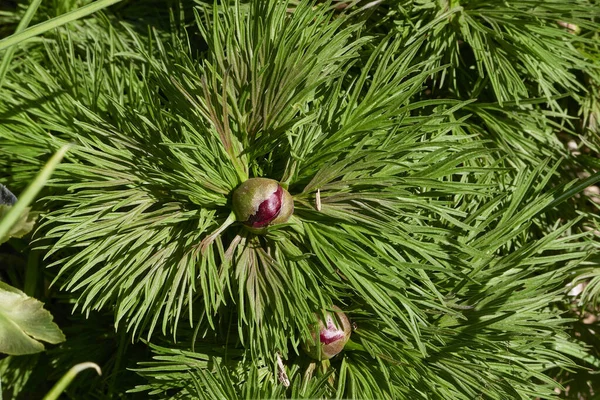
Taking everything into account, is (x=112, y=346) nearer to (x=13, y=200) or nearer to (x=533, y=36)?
(x=13, y=200)

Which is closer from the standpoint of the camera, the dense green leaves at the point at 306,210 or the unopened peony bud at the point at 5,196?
the dense green leaves at the point at 306,210

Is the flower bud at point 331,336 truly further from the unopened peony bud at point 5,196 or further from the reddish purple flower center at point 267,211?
the unopened peony bud at point 5,196

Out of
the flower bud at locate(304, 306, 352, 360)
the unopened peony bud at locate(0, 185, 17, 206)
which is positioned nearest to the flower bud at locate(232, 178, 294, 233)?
the flower bud at locate(304, 306, 352, 360)

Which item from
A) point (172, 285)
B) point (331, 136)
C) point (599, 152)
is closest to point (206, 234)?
point (172, 285)

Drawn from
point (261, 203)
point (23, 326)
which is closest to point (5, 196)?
point (23, 326)

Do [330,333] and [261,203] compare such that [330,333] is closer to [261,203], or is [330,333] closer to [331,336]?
[331,336]

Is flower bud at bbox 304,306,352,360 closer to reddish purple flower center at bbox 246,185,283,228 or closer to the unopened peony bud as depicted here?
reddish purple flower center at bbox 246,185,283,228

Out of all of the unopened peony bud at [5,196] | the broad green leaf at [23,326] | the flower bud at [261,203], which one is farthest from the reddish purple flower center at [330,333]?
the unopened peony bud at [5,196]
